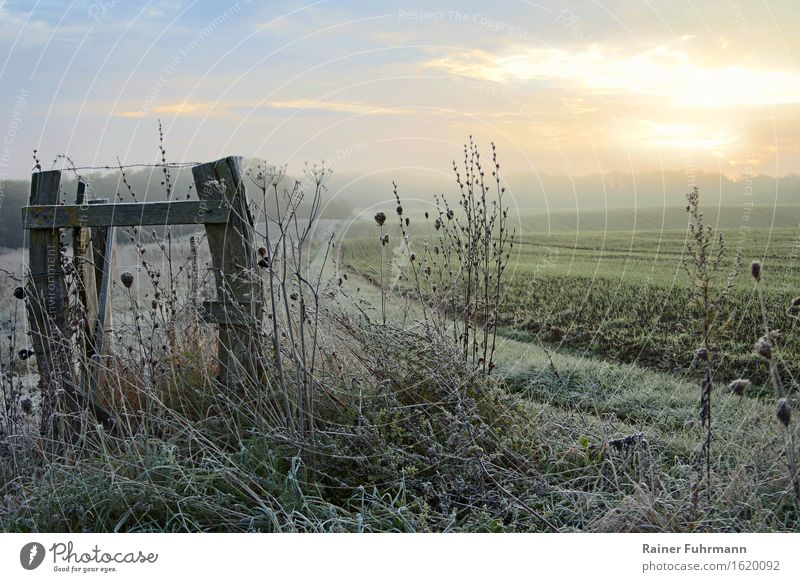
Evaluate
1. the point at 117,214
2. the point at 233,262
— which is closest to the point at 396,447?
the point at 233,262

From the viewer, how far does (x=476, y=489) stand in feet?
13.0

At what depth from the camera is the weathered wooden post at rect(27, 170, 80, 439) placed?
4.78 metres

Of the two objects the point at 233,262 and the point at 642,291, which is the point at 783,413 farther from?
the point at 642,291

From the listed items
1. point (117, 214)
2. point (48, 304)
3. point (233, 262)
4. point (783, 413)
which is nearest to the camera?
point (783, 413)

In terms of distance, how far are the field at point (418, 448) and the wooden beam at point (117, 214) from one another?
45 centimetres

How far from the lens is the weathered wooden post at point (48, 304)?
4781mm

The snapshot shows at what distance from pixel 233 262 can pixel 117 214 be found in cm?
85

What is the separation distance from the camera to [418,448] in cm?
418
